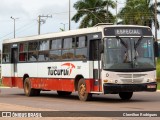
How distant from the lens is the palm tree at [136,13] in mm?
87238

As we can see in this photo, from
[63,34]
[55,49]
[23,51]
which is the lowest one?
[55,49]

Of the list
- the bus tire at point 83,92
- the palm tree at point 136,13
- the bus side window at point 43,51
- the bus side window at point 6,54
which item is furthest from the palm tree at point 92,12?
the bus tire at point 83,92

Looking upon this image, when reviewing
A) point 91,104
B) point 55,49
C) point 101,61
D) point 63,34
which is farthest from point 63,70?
point 91,104

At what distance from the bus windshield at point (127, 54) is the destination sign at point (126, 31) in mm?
196

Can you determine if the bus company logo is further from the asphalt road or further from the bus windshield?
the bus windshield

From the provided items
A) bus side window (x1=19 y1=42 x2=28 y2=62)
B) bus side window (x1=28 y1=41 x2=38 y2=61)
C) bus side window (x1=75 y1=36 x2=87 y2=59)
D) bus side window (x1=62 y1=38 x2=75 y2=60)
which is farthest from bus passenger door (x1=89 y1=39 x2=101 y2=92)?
bus side window (x1=19 y1=42 x2=28 y2=62)

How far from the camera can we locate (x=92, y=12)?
3442 inches

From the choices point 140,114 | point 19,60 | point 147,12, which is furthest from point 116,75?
point 147,12

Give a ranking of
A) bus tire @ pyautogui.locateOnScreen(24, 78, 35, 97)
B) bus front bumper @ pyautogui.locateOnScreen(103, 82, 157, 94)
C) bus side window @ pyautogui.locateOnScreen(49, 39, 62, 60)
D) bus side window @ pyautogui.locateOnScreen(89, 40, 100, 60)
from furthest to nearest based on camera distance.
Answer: bus tire @ pyautogui.locateOnScreen(24, 78, 35, 97) < bus side window @ pyautogui.locateOnScreen(49, 39, 62, 60) < bus side window @ pyautogui.locateOnScreen(89, 40, 100, 60) < bus front bumper @ pyautogui.locateOnScreen(103, 82, 157, 94)

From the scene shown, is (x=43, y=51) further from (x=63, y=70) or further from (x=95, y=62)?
(x=95, y=62)

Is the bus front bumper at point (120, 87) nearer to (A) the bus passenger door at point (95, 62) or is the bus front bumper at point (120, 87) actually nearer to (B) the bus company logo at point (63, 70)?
(A) the bus passenger door at point (95, 62)

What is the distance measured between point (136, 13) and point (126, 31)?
64.5 meters

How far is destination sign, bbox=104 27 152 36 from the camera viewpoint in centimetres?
2394

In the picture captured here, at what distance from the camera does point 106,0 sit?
90000mm
